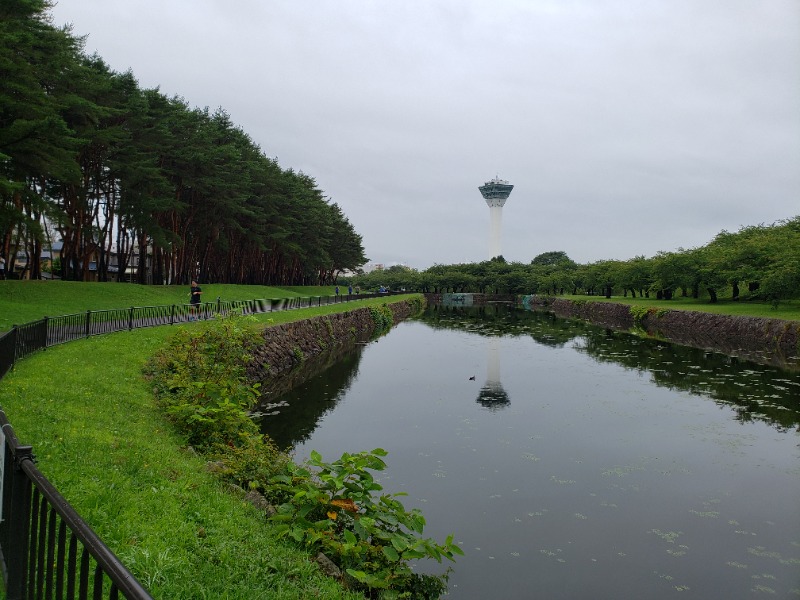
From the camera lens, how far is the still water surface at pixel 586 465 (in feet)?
24.4

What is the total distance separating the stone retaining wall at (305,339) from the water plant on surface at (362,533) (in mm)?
13015

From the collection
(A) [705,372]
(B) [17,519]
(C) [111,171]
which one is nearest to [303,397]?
(B) [17,519]

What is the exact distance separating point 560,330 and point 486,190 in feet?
384

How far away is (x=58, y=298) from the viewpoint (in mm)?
25984

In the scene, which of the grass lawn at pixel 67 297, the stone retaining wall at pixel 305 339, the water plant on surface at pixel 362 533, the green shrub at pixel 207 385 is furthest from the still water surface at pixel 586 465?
the grass lawn at pixel 67 297

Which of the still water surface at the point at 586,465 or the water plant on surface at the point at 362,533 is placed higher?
the water plant on surface at the point at 362,533

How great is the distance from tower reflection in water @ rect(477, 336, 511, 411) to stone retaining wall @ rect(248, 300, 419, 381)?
26.2 ft

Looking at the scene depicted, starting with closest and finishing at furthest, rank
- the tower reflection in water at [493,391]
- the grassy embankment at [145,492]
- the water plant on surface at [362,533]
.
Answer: the grassy embankment at [145,492] < the water plant on surface at [362,533] < the tower reflection in water at [493,391]

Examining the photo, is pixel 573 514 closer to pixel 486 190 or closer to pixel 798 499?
pixel 798 499

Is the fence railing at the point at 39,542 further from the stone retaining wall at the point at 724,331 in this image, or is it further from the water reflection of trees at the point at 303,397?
the stone retaining wall at the point at 724,331

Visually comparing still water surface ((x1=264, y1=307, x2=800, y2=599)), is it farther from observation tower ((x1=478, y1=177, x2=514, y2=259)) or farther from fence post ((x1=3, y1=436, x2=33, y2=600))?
observation tower ((x1=478, y1=177, x2=514, y2=259))

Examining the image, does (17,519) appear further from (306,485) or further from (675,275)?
(675,275)

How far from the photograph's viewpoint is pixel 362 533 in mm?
5902

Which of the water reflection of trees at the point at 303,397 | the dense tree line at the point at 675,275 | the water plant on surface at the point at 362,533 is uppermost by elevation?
the dense tree line at the point at 675,275
